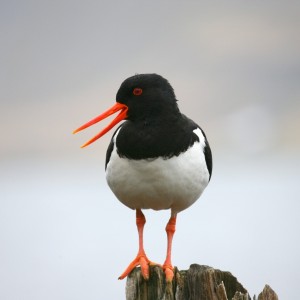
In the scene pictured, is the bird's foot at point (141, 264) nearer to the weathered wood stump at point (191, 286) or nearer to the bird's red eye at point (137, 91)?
the weathered wood stump at point (191, 286)

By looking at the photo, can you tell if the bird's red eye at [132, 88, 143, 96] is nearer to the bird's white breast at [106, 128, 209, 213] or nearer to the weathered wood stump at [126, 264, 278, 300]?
the bird's white breast at [106, 128, 209, 213]

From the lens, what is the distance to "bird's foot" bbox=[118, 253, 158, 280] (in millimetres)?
8148

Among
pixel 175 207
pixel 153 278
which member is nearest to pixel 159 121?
pixel 175 207

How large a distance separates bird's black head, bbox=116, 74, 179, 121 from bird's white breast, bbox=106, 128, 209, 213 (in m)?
0.52

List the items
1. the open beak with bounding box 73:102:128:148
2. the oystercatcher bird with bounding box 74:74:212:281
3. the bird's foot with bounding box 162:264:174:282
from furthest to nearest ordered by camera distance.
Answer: the open beak with bounding box 73:102:128:148 < the oystercatcher bird with bounding box 74:74:212:281 < the bird's foot with bounding box 162:264:174:282

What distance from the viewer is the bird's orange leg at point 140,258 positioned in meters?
8.25

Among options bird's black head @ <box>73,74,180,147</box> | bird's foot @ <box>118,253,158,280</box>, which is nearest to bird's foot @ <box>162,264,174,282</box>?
bird's foot @ <box>118,253,158,280</box>

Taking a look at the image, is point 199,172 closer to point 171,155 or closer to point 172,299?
point 171,155

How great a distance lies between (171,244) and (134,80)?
242cm

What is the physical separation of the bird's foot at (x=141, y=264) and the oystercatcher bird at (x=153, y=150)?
0.5 inches

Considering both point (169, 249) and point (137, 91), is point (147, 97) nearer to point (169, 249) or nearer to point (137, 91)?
point (137, 91)

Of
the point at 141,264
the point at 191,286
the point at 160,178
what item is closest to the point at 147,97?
the point at 160,178

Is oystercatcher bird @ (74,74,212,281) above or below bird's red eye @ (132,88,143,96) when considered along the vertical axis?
below

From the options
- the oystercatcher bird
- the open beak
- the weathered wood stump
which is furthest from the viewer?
the open beak
